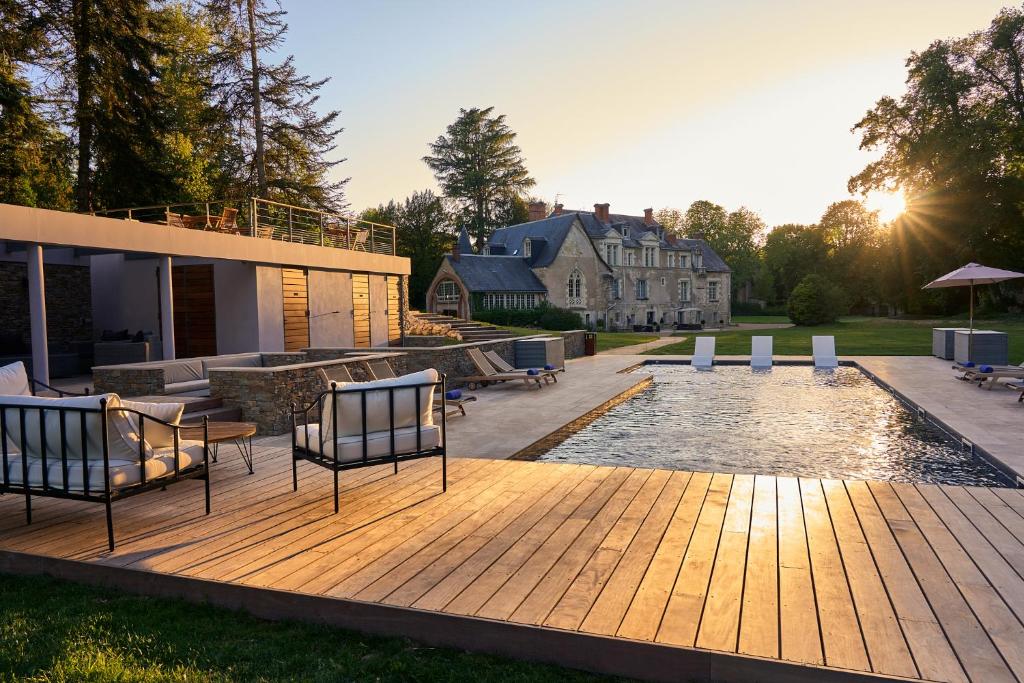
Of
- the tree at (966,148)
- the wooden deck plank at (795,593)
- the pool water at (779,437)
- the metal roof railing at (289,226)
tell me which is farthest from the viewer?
the tree at (966,148)

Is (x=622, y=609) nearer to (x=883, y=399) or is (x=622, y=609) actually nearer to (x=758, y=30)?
(x=883, y=399)

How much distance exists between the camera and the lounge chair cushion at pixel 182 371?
11117 mm

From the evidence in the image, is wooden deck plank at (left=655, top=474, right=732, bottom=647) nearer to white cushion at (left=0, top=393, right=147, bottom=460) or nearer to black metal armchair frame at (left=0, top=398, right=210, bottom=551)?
black metal armchair frame at (left=0, top=398, right=210, bottom=551)

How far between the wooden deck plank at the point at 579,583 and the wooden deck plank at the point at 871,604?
Result: 127 cm

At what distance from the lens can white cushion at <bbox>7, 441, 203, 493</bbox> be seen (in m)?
4.45

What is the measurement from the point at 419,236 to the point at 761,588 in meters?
46.7

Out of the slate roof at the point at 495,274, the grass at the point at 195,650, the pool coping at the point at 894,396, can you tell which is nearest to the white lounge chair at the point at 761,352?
the pool coping at the point at 894,396

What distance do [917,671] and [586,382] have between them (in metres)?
13.0

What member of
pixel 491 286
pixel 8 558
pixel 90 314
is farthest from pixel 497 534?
pixel 491 286

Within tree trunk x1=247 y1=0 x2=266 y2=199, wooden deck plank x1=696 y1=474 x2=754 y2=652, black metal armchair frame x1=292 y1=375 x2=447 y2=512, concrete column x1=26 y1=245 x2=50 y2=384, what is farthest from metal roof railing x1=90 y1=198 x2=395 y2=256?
wooden deck plank x1=696 y1=474 x2=754 y2=652

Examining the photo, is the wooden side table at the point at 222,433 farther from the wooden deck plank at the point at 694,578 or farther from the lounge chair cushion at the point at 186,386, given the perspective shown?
the lounge chair cushion at the point at 186,386

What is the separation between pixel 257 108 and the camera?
3189 cm

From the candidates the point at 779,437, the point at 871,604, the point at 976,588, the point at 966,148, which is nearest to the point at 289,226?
the point at 779,437

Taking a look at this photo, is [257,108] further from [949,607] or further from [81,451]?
[949,607]
